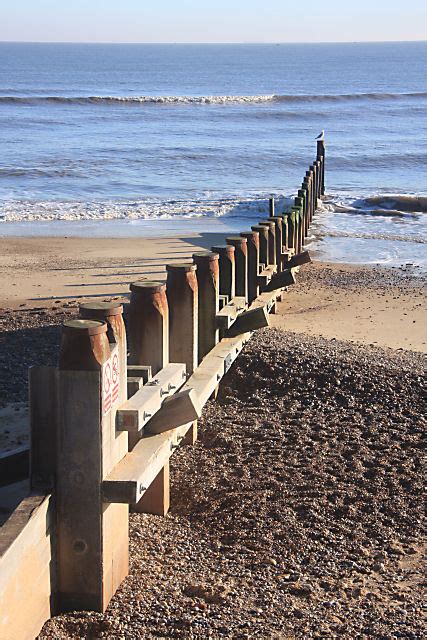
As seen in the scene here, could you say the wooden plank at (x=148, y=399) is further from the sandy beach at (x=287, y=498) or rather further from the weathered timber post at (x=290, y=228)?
the weathered timber post at (x=290, y=228)

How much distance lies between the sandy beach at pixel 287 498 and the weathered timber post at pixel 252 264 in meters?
0.54

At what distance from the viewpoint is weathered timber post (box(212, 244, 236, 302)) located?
26.7 feet

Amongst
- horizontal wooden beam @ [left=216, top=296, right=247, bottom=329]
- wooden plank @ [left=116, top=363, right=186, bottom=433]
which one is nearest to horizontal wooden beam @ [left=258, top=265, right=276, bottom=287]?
horizontal wooden beam @ [left=216, top=296, right=247, bottom=329]

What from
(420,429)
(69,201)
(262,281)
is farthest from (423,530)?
(69,201)

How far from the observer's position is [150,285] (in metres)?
5.80

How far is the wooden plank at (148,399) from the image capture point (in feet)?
15.9

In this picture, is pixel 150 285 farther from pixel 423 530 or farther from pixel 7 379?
pixel 7 379

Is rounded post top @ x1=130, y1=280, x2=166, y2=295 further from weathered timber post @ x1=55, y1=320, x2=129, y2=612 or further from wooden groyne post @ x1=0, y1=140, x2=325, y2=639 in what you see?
weathered timber post @ x1=55, y1=320, x2=129, y2=612

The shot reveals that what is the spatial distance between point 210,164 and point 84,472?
31475 millimetres

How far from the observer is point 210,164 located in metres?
35.5

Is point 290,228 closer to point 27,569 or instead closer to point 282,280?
Answer: point 282,280

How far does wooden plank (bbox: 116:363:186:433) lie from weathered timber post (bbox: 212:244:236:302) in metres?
2.20

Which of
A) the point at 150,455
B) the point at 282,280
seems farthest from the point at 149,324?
the point at 282,280

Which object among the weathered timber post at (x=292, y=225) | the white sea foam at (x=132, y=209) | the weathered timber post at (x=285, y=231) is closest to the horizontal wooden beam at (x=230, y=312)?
the weathered timber post at (x=285, y=231)
